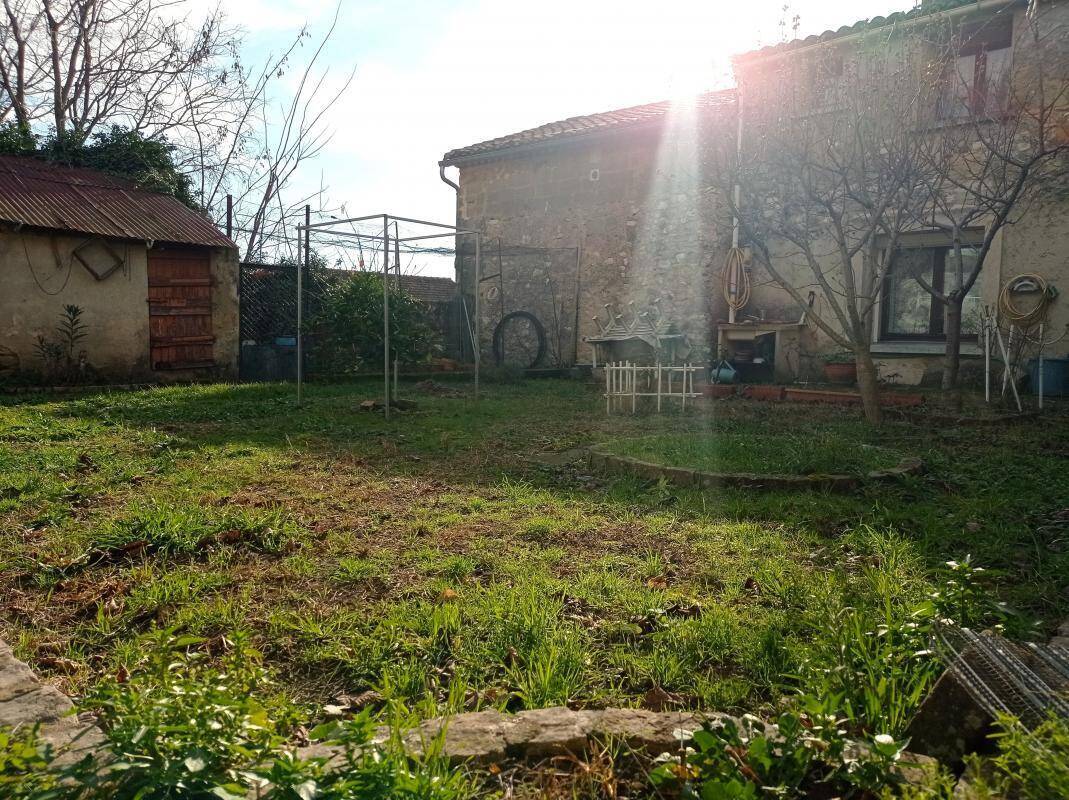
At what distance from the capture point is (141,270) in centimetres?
1177

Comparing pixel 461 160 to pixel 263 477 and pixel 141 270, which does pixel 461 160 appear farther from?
pixel 263 477

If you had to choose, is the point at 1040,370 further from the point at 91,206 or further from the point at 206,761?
the point at 91,206

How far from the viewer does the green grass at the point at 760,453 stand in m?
4.81

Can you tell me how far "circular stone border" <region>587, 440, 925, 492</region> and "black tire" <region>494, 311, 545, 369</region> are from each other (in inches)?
349

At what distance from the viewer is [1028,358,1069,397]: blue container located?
28.7 ft

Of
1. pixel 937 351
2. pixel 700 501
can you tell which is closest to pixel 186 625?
pixel 700 501

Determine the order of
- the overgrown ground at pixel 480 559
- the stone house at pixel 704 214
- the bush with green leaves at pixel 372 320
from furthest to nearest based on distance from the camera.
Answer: the stone house at pixel 704 214 < the bush with green leaves at pixel 372 320 < the overgrown ground at pixel 480 559

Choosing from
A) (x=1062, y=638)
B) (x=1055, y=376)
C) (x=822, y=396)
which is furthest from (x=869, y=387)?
(x=1062, y=638)

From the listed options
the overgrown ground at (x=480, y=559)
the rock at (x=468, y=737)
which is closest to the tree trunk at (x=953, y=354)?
the overgrown ground at (x=480, y=559)

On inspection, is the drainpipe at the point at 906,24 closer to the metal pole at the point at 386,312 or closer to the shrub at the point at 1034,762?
the metal pole at the point at 386,312

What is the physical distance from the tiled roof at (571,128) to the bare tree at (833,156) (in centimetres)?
476

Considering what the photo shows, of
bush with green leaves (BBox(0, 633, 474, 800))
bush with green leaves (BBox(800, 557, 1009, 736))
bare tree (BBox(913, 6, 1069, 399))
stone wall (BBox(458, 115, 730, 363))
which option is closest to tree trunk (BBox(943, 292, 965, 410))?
bare tree (BBox(913, 6, 1069, 399))

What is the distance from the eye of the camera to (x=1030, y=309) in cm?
934

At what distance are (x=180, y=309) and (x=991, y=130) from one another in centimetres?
1123
